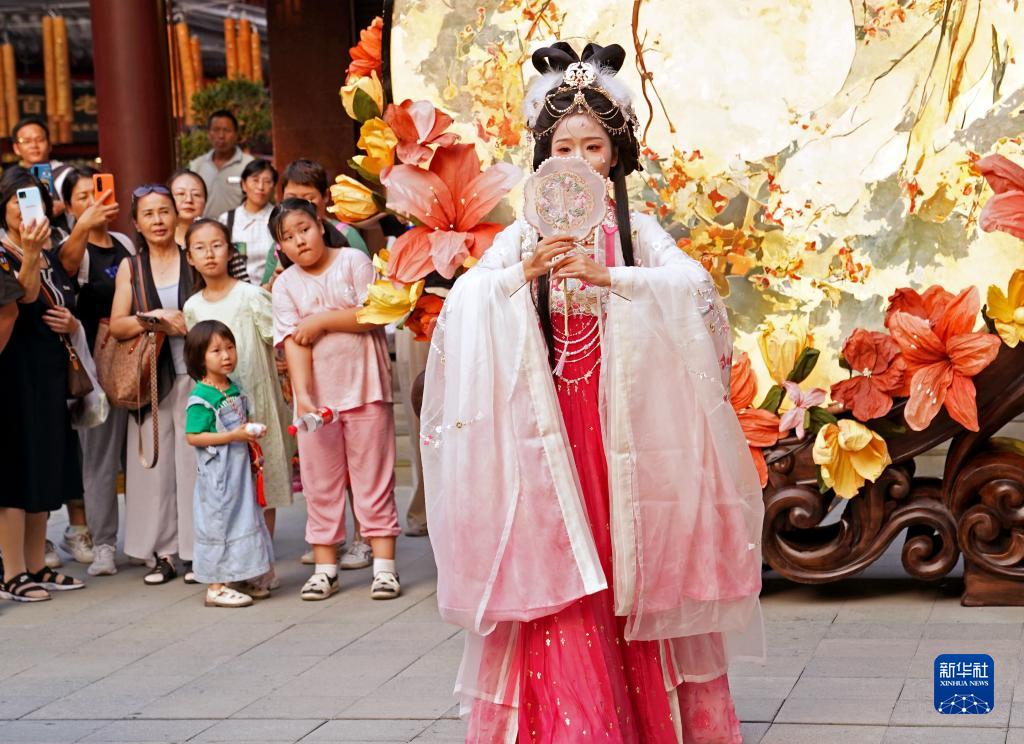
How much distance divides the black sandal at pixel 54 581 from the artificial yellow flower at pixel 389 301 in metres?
1.88

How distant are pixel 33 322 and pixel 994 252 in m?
3.64

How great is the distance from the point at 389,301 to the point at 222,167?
3.74m

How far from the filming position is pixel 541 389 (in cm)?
376

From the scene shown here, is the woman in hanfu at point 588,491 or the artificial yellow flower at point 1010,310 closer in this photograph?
the woman in hanfu at point 588,491

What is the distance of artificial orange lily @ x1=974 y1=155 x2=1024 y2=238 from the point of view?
197 inches

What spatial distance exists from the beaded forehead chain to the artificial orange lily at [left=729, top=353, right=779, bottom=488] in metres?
1.66

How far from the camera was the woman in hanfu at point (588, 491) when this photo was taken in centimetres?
371

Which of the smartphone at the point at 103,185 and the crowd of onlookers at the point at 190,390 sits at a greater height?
the smartphone at the point at 103,185

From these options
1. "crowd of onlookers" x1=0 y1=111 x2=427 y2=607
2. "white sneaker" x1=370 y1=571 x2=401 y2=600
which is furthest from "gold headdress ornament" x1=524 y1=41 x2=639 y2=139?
"white sneaker" x1=370 y1=571 x2=401 y2=600

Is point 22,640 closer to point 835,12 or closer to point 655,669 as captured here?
point 655,669

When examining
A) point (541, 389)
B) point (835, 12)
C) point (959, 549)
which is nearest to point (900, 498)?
point (959, 549)

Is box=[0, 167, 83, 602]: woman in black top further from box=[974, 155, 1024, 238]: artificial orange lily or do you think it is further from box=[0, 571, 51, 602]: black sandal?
box=[974, 155, 1024, 238]: artificial orange lily

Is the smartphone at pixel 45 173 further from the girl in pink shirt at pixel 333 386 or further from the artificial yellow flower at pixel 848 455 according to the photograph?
the artificial yellow flower at pixel 848 455

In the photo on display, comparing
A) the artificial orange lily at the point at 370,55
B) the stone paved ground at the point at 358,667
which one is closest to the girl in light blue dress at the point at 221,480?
the stone paved ground at the point at 358,667
